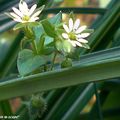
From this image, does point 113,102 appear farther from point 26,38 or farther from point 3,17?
point 26,38

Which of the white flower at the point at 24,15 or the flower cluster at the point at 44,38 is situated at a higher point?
the white flower at the point at 24,15

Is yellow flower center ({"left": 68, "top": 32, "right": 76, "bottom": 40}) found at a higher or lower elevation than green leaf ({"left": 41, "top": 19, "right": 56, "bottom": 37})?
lower

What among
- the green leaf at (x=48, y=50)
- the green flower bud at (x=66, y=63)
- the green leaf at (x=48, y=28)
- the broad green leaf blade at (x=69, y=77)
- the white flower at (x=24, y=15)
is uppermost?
the white flower at (x=24, y=15)

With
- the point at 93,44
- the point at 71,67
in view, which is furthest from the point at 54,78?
the point at 93,44

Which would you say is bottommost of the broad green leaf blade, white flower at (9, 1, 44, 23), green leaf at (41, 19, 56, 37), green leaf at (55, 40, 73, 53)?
the broad green leaf blade
